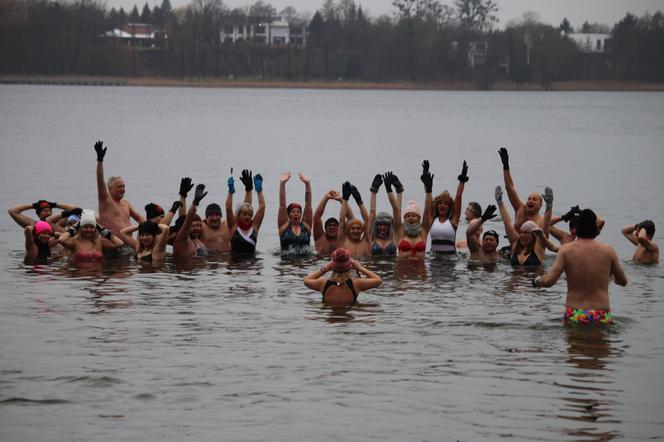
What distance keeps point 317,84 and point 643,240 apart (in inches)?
5884

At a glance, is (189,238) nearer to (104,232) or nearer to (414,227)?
(104,232)

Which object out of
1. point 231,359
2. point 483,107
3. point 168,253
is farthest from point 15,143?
point 483,107

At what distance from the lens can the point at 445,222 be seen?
21.0 meters

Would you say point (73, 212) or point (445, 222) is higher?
point (73, 212)

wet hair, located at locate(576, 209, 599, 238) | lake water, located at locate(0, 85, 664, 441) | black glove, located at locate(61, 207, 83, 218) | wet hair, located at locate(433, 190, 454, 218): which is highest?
wet hair, located at locate(576, 209, 599, 238)

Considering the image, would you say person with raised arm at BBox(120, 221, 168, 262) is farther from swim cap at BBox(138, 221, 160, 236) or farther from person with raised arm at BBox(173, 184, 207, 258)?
person with raised arm at BBox(173, 184, 207, 258)

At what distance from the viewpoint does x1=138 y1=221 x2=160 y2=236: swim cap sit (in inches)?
786

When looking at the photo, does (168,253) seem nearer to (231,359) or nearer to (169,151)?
(231,359)

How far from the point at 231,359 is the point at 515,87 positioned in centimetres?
16843

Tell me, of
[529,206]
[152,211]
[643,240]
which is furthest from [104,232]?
[643,240]

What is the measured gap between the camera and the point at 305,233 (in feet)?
71.1

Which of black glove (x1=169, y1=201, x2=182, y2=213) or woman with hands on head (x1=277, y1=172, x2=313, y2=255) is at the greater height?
black glove (x1=169, y1=201, x2=182, y2=213)

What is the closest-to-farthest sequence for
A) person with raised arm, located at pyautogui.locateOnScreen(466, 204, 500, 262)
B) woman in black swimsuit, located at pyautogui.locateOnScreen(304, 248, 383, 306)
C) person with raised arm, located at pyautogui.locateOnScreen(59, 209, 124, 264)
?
woman in black swimsuit, located at pyautogui.locateOnScreen(304, 248, 383, 306)
person with raised arm, located at pyautogui.locateOnScreen(59, 209, 124, 264)
person with raised arm, located at pyautogui.locateOnScreen(466, 204, 500, 262)

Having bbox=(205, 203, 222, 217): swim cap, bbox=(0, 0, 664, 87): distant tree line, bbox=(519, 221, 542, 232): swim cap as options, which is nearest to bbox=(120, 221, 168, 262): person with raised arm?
bbox=(205, 203, 222, 217): swim cap
